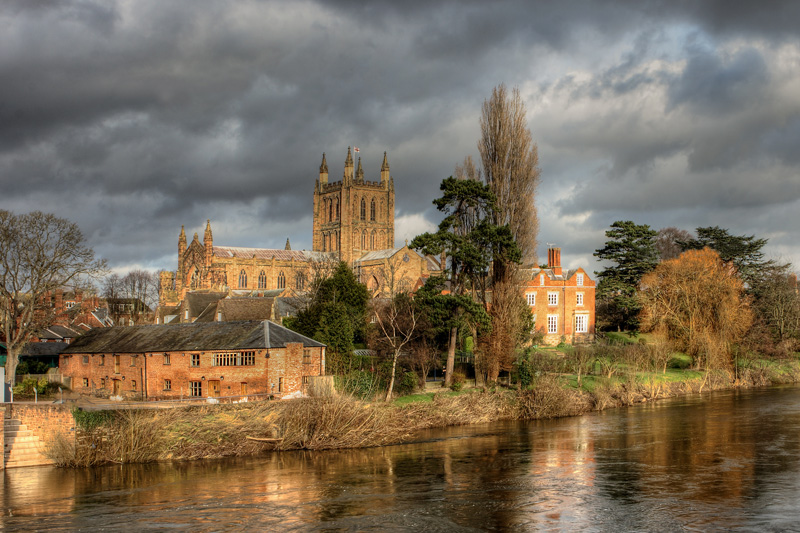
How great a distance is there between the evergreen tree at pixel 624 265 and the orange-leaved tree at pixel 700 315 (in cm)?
1277

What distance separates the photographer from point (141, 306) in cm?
9712

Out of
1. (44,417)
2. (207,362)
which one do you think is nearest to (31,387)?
(207,362)

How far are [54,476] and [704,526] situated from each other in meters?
20.5

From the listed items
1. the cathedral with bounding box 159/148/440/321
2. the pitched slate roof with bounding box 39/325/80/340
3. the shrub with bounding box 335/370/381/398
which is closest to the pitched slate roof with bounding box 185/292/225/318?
the pitched slate roof with bounding box 39/325/80/340

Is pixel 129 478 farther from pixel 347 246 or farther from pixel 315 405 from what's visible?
pixel 347 246

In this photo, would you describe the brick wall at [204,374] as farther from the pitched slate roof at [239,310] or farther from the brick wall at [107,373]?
the pitched slate roof at [239,310]

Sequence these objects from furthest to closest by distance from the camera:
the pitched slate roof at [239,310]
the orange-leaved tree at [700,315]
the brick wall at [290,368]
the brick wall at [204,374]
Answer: the pitched slate roof at [239,310] → the orange-leaved tree at [700,315] → the brick wall at [204,374] → the brick wall at [290,368]

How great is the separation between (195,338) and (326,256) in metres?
77.4

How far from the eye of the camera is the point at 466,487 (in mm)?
22719


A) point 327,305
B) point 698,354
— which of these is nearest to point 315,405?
point 327,305

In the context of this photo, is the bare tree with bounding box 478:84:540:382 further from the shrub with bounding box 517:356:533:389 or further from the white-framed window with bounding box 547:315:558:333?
the white-framed window with bounding box 547:315:558:333

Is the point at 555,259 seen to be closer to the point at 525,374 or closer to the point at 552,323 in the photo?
the point at 552,323

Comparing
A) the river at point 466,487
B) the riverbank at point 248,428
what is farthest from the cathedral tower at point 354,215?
the river at point 466,487

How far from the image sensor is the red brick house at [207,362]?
35594 millimetres
